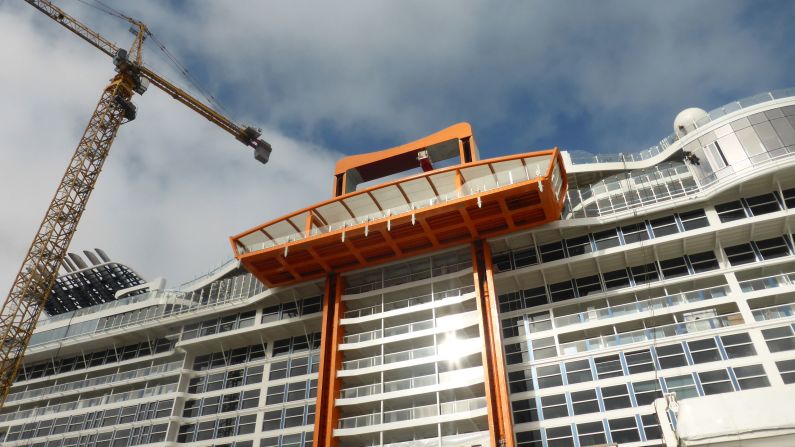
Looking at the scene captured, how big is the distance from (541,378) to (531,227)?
38.9ft

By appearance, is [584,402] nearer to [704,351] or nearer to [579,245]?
[704,351]

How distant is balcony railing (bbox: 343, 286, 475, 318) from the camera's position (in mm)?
46688

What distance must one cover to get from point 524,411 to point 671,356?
35.2ft

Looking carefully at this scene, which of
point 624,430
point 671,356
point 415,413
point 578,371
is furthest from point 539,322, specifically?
point 415,413

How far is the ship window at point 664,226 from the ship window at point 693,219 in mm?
648

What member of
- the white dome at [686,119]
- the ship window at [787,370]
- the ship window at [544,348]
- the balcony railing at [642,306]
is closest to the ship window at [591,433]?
the ship window at [544,348]

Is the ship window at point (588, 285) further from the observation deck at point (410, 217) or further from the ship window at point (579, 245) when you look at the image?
the observation deck at point (410, 217)

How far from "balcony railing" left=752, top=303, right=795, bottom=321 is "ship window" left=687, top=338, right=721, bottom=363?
3.44 meters

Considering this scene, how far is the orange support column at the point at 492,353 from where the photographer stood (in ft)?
121

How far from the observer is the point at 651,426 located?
3656cm

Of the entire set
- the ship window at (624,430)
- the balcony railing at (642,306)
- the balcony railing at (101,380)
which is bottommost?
the ship window at (624,430)

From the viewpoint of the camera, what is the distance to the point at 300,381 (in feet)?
162

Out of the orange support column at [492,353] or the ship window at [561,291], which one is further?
the ship window at [561,291]

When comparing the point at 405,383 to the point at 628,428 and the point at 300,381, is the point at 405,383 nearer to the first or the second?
the point at 300,381
